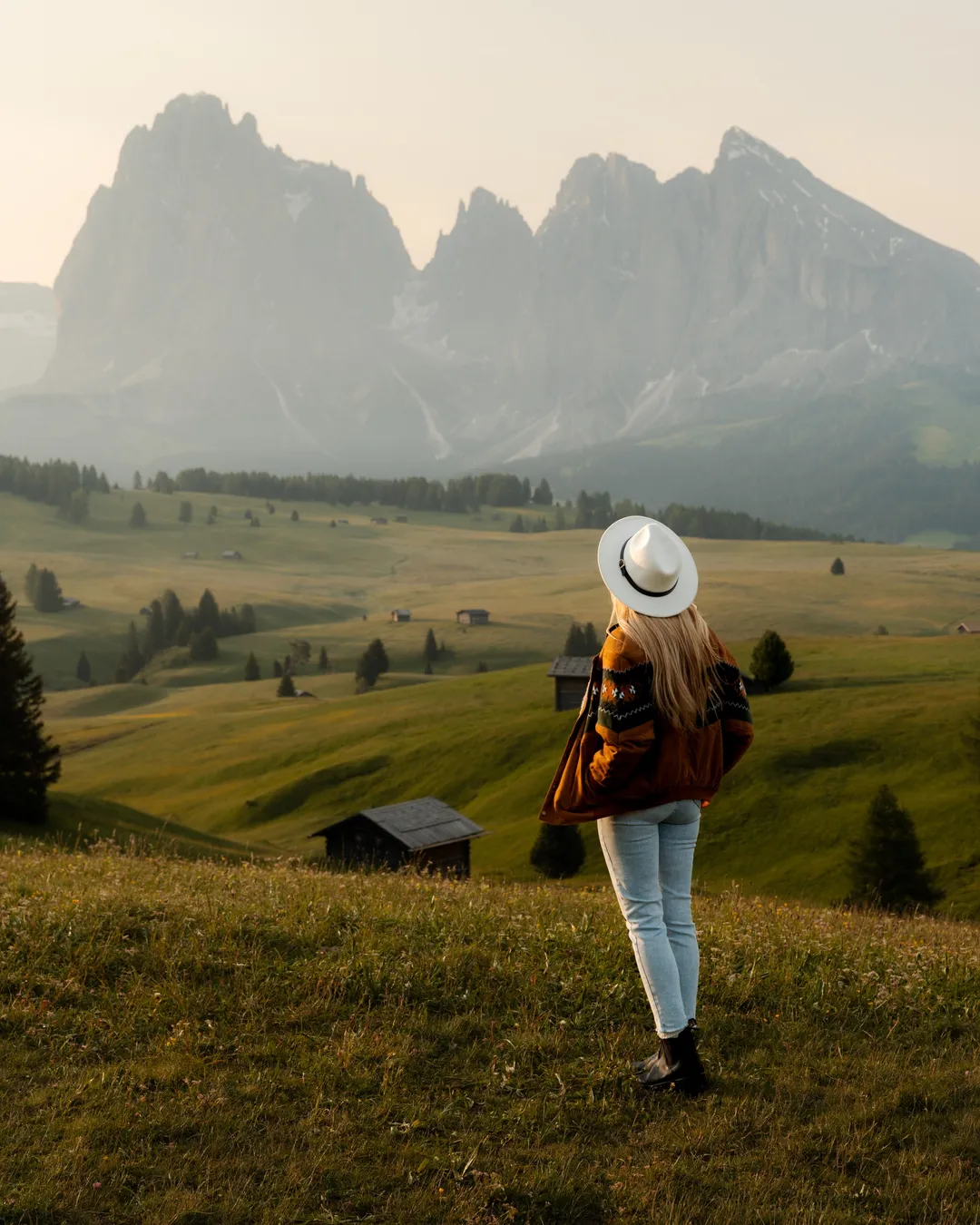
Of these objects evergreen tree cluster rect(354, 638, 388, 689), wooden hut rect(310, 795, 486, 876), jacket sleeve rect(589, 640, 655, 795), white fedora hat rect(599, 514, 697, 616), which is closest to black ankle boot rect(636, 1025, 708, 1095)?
jacket sleeve rect(589, 640, 655, 795)

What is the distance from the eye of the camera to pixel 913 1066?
845 cm

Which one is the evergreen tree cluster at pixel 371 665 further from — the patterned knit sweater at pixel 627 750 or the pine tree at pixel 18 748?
the patterned knit sweater at pixel 627 750

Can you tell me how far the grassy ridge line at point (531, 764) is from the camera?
217 feet

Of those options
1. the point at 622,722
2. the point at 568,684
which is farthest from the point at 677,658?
the point at 568,684

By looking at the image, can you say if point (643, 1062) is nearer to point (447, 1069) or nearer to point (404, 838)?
point (447, 1069)

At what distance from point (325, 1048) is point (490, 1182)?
2.15 meters

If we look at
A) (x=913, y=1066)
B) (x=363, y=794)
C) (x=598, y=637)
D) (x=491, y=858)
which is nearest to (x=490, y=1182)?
(x=913, y=1066)

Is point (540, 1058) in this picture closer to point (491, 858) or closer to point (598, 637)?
point (491, 858)

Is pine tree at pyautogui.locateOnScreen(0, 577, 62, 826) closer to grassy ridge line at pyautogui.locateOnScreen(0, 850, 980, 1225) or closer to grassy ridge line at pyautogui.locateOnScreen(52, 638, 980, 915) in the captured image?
grassy ridge line at pyautogui.locateOnScreen(52, 638, 980, 915)

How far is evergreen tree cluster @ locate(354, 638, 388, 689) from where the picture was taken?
554ft

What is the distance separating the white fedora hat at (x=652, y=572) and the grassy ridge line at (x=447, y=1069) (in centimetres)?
357

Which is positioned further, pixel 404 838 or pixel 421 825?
pixel 421 825

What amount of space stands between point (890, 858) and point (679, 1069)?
50497mm

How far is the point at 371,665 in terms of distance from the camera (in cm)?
17062
